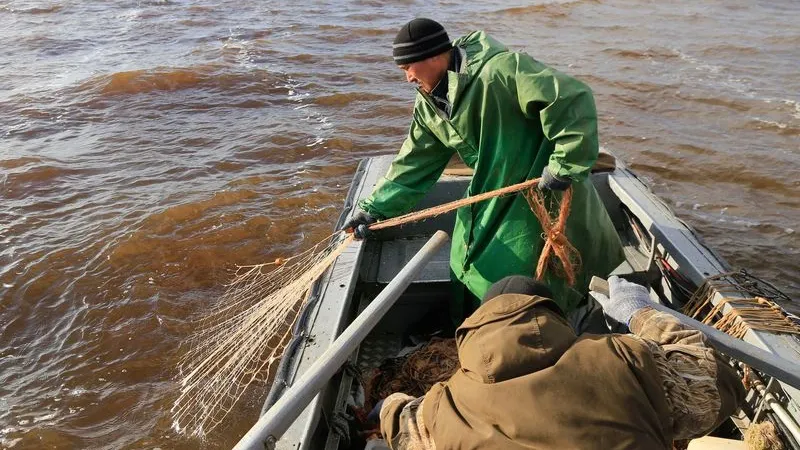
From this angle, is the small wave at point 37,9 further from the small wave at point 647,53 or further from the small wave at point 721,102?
the small wave at point 721,102

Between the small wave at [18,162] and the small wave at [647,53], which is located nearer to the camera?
the small wave at [18,162]

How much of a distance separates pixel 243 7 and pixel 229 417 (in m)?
16.0

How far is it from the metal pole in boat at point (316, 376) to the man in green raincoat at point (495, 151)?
1.45 ft

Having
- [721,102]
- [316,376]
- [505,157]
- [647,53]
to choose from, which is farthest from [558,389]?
[647,53]

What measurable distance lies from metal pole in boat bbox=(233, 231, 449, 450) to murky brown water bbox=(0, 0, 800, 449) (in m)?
2.00

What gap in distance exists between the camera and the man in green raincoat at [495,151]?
264 cm

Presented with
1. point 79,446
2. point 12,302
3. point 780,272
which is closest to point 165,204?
point 12,302

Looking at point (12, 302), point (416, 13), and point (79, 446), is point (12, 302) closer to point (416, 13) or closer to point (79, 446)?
point (79, 446)

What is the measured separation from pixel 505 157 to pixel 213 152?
6389 millimetres

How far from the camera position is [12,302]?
544 centimetres

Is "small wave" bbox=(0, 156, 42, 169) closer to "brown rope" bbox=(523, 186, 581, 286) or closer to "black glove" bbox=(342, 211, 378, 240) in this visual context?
"black glove" bbox=(342, 211, 378, 240)

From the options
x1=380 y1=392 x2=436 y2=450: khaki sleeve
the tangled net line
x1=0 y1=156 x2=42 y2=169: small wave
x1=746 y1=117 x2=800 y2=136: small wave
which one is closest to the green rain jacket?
the tangled net line

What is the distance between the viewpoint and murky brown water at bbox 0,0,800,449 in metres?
4.87

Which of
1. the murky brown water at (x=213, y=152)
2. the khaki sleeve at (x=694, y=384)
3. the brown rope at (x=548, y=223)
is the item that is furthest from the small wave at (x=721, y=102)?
the khaki sleeve at (x=694, y=384)
